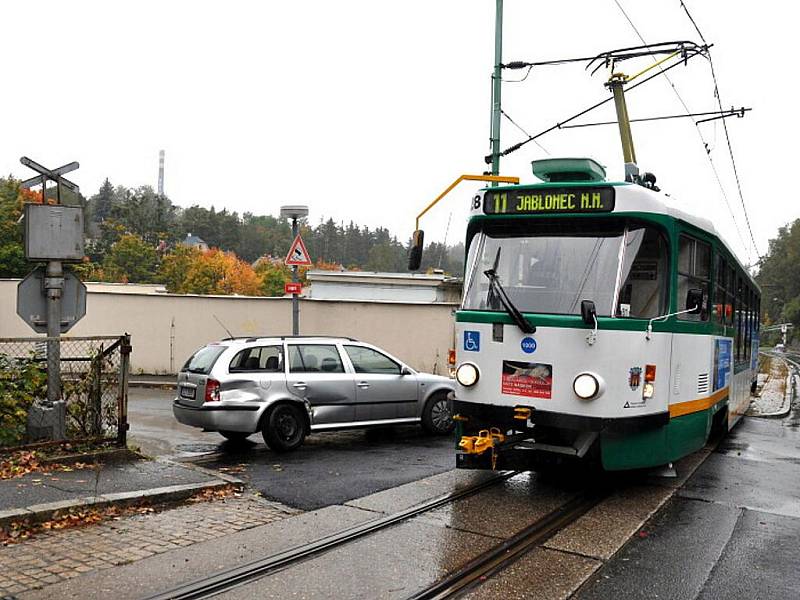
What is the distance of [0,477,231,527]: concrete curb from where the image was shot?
631cm

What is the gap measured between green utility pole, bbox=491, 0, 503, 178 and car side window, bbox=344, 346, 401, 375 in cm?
535

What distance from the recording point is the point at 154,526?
21.4ft

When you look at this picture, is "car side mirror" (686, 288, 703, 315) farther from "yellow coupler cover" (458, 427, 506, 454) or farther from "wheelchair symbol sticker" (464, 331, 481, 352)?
"yellow coupler cover" (458, 427, 506, 454)

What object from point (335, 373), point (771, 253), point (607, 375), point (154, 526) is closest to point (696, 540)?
point (607, 375)

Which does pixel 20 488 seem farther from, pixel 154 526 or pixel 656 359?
pixel 656 359

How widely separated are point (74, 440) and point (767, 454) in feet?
32.4

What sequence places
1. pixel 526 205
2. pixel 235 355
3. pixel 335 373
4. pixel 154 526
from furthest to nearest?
pixel 335 373, pixel 235 355, pixel 526 205, pixel 154 526

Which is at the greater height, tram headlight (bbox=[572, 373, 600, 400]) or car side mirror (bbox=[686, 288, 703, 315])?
car side mirror (bbox=[686, 288, 703, 315])

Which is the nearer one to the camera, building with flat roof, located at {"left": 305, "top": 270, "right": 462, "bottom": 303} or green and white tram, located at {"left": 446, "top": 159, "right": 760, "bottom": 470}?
green and white tram, located at {"left": 446, "top": 159, "right": 760, "bottom": 470}

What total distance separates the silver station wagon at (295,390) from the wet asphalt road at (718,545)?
4.42m

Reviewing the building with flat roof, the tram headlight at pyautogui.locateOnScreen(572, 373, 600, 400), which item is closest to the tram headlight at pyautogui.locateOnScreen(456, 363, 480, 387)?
the tram headlight at pyautogui.locateOnScreen(572, 373, 600, 400)

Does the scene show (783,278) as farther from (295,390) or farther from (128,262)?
(295,390)

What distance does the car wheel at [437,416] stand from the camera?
39.8 feet

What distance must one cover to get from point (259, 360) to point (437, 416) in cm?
321
